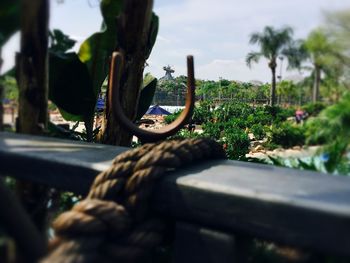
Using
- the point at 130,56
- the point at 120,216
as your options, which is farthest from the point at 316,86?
the point at 130,56

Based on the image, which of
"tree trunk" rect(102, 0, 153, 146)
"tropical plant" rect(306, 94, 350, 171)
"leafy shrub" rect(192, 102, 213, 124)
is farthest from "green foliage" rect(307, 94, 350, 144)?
"leafy shrub" rect(192, 102, 213, 124)

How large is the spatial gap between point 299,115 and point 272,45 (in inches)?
7.0

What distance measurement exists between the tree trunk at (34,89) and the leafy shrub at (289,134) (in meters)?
0.59

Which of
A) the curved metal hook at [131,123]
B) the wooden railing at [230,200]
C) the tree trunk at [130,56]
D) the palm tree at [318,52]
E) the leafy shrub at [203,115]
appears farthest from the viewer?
the leafy shrub at [203,115]

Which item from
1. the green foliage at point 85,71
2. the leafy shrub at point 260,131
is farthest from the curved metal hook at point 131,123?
the leafy shrub at point 260,131

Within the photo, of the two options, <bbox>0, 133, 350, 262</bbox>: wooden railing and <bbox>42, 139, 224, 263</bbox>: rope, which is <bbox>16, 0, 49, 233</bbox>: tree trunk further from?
<bbox>42, 139, 224, 263</bbox>: rope

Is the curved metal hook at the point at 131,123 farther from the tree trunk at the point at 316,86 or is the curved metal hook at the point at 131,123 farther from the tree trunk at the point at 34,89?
the tree trunk at the point at 316,86

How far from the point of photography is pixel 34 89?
111 centimetres

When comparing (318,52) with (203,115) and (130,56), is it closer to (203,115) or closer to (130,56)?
(130,56)

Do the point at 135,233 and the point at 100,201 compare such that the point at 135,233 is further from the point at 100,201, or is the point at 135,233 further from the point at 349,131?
the point at 349,131

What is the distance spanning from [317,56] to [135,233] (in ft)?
1.64

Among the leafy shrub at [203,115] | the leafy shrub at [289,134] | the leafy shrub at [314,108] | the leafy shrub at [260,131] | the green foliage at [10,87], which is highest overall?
the green foliage at [10,87]

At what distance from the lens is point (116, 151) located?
1.22m

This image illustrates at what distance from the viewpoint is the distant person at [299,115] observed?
1.00 metres
